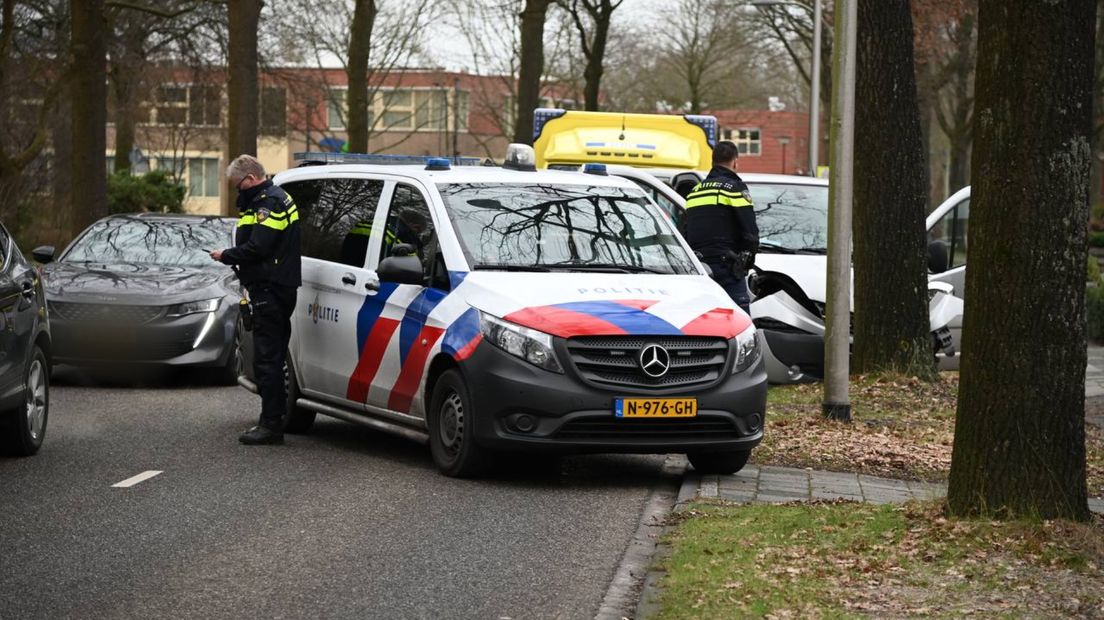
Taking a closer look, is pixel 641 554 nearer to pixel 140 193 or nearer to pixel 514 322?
pixel 514 322

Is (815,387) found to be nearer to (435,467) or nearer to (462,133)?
(435,467)

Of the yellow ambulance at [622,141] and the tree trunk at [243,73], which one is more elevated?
the tree trunk at [243,73]

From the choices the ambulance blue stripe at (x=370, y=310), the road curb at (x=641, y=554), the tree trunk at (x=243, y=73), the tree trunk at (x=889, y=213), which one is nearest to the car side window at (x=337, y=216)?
the ambulance blue stripe at (x=370, y=310)

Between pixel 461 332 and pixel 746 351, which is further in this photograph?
pixel 746 351

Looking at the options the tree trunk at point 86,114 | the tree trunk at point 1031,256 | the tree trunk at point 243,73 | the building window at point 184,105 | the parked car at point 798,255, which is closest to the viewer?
the tree trunk at point 1031,256

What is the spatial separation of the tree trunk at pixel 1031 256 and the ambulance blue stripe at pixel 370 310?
4120mm

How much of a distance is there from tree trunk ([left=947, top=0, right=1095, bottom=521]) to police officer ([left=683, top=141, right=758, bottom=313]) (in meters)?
6.03

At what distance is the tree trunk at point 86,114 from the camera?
75.3 ft

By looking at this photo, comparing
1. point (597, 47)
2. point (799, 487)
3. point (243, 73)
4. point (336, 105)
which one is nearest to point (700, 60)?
point (336, 105)

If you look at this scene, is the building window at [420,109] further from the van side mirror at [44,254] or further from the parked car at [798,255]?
the van side mirror at [44,254]

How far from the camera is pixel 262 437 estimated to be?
11391 millimetres

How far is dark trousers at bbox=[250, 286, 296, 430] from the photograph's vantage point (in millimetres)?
11250

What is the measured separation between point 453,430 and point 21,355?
8.66 ft

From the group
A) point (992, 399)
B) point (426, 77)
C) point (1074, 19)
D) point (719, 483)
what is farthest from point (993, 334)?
point (426, 77)
